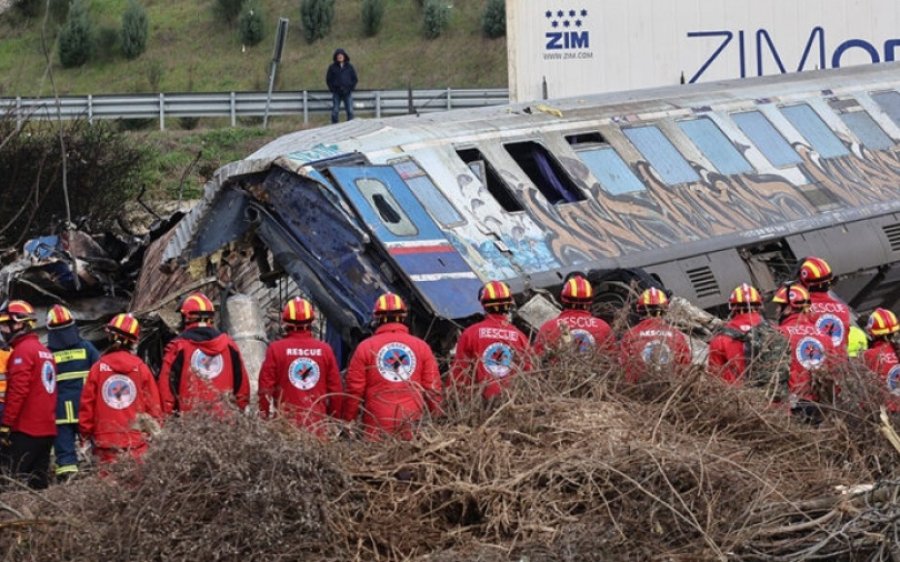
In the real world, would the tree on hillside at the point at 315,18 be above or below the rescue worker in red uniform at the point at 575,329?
above

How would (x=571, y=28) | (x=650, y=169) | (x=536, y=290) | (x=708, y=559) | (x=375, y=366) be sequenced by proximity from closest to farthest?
(x=708, y=559) → (x=375, y=366) → (x=536, y=290) → (x=650, y=169) → (x=571, y=28)

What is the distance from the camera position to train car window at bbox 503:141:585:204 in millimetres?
15547

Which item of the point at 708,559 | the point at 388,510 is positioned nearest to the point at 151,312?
the point at 388,510

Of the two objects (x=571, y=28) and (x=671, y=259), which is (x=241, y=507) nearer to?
(x=671, y=259)

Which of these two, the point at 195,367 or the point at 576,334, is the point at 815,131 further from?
the point at 195,367

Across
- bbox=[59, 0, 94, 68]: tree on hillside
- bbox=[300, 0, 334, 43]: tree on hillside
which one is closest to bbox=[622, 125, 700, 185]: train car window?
bbox=[59, 0, 94, 68]: tree on hillside

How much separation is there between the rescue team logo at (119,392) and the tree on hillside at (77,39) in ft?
118

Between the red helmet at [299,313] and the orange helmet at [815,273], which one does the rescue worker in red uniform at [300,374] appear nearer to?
the red helmet at [299,313]

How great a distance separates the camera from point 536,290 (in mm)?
14156

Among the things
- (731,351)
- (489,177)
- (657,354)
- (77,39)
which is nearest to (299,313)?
(657,354)

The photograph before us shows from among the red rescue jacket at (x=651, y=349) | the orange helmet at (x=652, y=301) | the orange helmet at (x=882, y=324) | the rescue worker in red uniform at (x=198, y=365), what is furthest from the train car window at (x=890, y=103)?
the rescue worker in red uniform at (x=198, y=365)

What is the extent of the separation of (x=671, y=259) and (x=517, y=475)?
22.1ft

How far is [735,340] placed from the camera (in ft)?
39.8

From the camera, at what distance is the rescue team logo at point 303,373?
11719 millimetres
